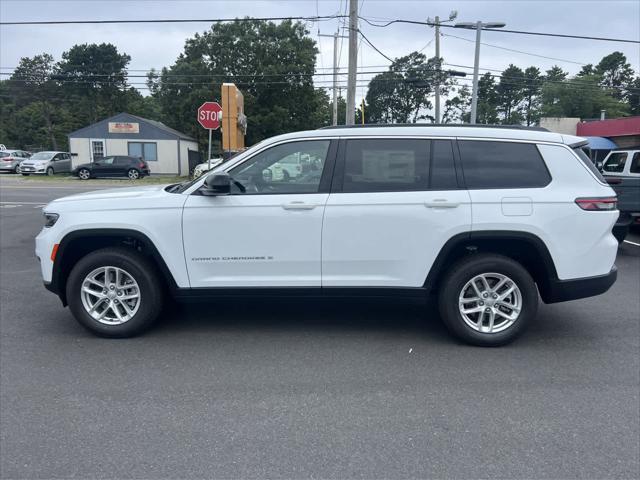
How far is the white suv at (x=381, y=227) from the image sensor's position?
14.9ft

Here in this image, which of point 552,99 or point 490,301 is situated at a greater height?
point 552,99

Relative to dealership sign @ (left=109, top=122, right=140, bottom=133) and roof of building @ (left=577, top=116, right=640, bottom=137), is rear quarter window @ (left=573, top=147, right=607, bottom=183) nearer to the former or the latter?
roof of building @ (left=577, top=116, right=640, bottom=137)

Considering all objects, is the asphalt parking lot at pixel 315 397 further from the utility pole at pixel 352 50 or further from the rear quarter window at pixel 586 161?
the utility pole at pixel 352 50

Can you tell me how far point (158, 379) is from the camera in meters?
4.02

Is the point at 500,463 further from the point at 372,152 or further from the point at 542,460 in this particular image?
the point at 372,152

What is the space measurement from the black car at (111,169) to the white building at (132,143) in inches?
200

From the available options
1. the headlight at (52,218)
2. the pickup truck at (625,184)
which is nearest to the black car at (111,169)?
the pickup truck at (625,184)

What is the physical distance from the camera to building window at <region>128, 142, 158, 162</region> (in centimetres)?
3762

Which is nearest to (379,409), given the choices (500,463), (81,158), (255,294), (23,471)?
(500,463)

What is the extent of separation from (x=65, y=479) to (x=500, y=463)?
2.34 m

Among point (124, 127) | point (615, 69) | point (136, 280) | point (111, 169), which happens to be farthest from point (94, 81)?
point (615, 69)

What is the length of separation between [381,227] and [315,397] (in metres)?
1.57

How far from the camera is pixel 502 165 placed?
4.63 meters

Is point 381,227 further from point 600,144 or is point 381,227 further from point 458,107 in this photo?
point 458,107
